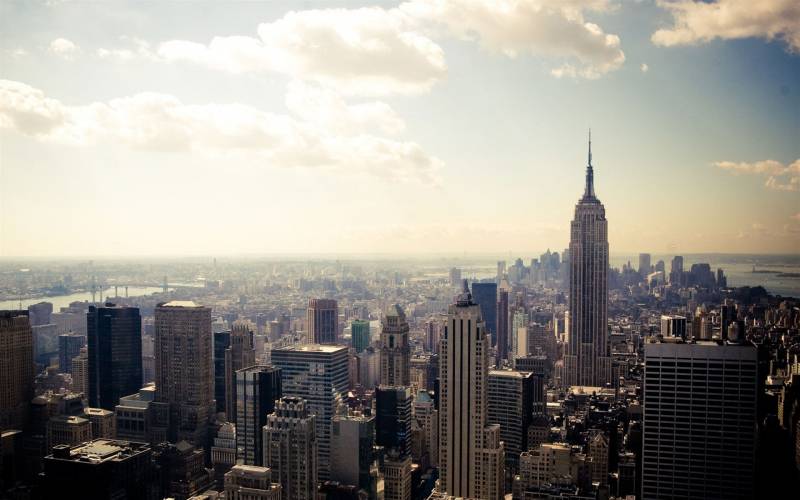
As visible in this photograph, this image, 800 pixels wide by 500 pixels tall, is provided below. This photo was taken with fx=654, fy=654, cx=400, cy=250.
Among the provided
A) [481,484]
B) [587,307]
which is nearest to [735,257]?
[481,484]

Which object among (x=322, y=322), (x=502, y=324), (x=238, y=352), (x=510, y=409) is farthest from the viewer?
(x=502, y=324)

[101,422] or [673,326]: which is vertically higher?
[673,326]

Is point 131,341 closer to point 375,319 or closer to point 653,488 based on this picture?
point 375,319

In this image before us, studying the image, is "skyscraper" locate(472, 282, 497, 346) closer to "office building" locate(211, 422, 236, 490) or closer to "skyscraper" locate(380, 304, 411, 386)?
"skyscraper" locate(380, 304, 411, 386)

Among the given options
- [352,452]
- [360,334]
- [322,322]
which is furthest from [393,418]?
[322,322]

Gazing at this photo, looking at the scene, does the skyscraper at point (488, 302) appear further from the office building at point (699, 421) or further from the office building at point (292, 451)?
the office building at point (699, 421)

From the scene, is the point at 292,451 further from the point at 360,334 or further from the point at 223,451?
the point at 360,334

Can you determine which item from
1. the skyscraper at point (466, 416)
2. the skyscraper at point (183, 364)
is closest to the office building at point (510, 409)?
the skyscraper at point (466, 416)
